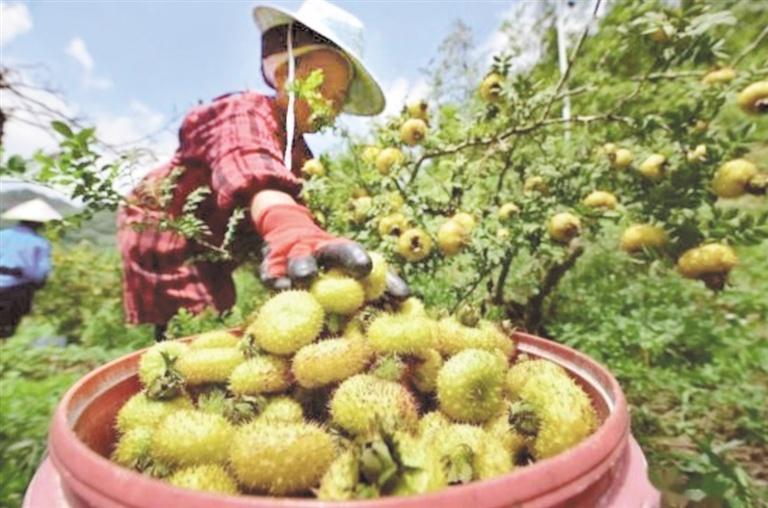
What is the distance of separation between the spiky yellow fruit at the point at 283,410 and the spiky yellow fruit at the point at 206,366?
4.4 inches

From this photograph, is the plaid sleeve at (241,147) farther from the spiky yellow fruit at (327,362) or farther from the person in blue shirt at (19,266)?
the person in blue shirt at (19,266)

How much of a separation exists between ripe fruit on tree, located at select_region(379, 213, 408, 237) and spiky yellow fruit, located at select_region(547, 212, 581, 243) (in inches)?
19.8

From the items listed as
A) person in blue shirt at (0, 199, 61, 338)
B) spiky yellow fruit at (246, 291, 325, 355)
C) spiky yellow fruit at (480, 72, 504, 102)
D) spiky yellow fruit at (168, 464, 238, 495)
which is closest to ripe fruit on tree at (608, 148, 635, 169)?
spiky yellow fruit at (480, 72, 504, 102)

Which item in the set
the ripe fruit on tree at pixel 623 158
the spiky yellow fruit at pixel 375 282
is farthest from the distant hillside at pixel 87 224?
the ripe fruit on tree at pixel 623 158

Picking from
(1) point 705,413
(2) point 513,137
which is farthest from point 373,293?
(1) point 705,413

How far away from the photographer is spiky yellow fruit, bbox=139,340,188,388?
101 cm

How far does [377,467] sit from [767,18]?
18.5ft

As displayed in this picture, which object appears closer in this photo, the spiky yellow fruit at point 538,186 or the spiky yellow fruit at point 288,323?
the spiky yellow fruit at point 288,323

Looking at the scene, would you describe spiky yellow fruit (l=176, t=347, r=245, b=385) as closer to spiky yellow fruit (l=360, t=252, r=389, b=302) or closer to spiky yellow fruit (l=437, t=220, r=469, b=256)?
spiky yellow fruit (l=360, t=252, r=389, b=302)

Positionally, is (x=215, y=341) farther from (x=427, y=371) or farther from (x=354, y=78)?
(x=354, y=78)

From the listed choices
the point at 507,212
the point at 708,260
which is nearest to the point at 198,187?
the point at 507,212

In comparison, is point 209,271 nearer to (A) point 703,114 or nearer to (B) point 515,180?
(B) point 515,180

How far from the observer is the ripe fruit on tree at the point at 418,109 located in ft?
7.29

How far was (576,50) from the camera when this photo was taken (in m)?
2.04
